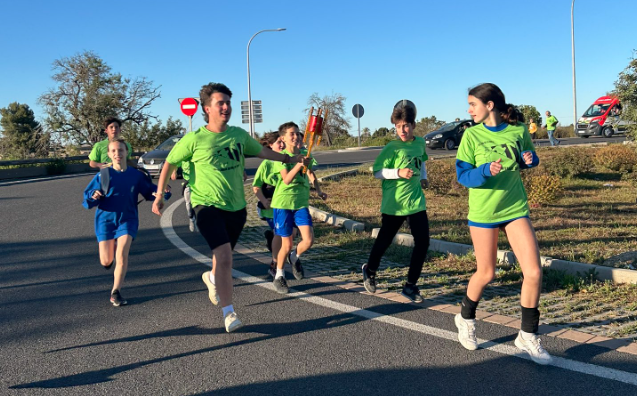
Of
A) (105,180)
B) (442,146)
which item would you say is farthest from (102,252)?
(442,146)

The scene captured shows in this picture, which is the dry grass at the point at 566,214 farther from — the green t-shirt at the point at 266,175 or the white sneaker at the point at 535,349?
the green t-shirt at the point at 266,175

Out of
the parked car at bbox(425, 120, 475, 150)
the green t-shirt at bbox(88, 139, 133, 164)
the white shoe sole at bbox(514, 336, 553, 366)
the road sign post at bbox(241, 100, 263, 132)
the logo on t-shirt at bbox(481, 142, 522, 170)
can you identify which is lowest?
the white shoe sole at bbox(514, 336, 553, 366)

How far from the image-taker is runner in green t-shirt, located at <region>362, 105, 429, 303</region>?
545 cm

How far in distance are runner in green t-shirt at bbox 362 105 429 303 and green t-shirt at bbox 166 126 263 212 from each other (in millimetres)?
1500

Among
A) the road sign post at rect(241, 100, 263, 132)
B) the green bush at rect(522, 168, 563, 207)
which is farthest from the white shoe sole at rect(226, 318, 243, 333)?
the road sign post at rect(241, 100, 263, 132)

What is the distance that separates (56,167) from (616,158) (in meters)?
22.0

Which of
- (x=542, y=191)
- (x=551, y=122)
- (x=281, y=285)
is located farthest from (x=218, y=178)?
(x=551, y=122)

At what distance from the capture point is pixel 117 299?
18.1 ft

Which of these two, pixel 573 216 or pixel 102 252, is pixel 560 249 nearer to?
pixel 573 216

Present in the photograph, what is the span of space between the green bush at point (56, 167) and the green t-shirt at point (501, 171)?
25.4m

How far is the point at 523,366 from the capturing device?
12.6 feet

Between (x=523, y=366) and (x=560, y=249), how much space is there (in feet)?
12.2

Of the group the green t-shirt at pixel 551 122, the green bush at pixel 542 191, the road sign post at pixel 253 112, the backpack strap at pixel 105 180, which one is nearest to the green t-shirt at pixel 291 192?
the backpack strap at pixel 105 180

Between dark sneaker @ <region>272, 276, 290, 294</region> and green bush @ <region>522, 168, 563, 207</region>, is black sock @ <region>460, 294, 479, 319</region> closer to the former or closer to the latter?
dark sneaker @ <region>272, 276, 290, 294</region>
